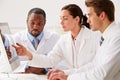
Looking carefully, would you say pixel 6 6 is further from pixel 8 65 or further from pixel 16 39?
pixel 8 65

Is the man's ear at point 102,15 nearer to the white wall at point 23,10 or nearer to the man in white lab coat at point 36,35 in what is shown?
the man in white lab coat at point 36,35

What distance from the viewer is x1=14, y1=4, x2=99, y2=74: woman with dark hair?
1.94 metres

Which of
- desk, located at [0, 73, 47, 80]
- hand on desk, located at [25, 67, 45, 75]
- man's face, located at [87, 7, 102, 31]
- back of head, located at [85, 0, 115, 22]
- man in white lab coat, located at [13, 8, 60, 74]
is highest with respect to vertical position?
back of head, located at [85, 0, 115, 22]

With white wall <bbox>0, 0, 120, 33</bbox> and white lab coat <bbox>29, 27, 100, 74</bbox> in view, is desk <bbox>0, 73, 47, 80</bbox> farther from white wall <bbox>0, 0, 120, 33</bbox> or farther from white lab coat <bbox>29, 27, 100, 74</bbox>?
white wall <bbox>0, 0, 120, 33</bbox>

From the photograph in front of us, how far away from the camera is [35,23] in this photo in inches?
87.0

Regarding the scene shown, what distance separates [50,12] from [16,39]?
2.53ft

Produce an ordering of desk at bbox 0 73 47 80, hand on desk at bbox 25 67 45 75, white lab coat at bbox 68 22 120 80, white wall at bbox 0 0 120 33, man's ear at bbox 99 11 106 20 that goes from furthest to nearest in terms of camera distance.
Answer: white wall at bbox 0 0 120 33 < hand on desk at bbox 25 67 45 75 < desk at bbox 0 73 47 80 < man's ear at bbox 99 11 106 20 < white lab coat at bbox 68 22 120 80

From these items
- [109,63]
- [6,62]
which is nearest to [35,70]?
[6,62]

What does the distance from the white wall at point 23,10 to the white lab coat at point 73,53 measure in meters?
0.93

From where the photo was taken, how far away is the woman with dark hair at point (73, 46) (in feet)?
6.37

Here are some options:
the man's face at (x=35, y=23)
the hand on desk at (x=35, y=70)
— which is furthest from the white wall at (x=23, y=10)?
the hand on desk at (x=35, y=70)

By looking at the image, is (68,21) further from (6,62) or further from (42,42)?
(6,62)

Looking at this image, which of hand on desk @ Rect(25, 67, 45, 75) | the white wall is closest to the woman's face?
hand on desk @ Rect(25, 67, 45, 75)

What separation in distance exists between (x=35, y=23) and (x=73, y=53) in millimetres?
469
